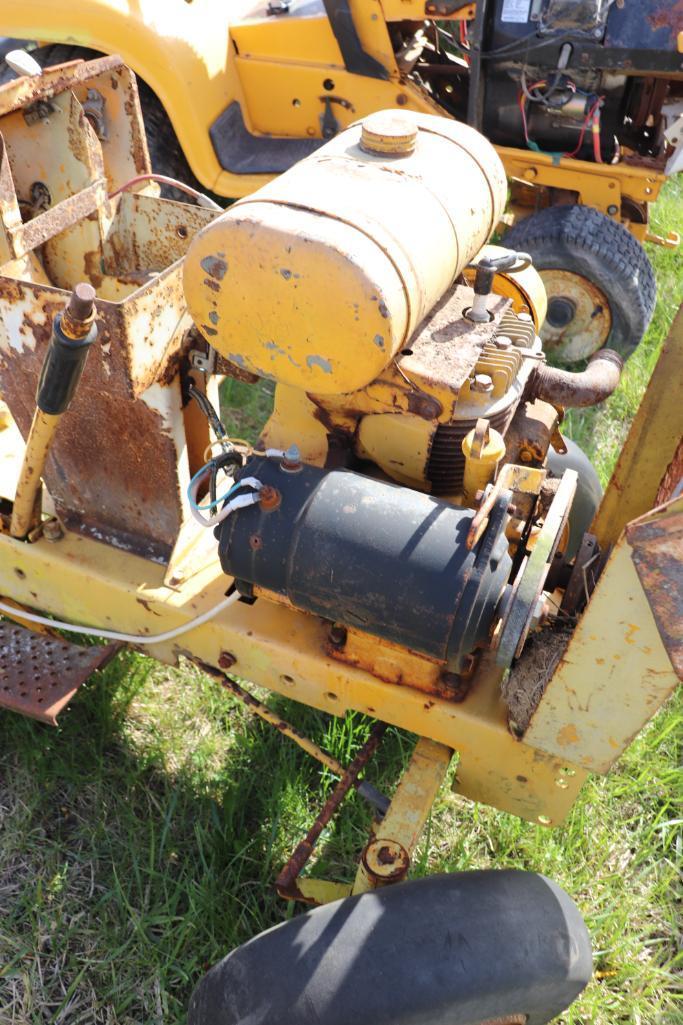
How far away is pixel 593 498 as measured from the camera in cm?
253

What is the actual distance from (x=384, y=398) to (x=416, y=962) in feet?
3.19

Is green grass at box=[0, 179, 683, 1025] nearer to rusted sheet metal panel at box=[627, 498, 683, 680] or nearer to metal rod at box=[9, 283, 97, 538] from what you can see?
metal rod at box=[9, 283, 97, 538]

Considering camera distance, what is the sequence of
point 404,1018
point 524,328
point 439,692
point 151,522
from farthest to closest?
point 151,522 < point 524,328 < point 439,692 < point 404,1018

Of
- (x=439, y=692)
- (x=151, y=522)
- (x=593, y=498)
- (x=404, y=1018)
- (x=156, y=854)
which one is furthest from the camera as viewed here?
(x=593, y=498)

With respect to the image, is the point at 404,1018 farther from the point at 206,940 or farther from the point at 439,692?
the point at 206,940

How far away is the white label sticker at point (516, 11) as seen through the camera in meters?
3.46

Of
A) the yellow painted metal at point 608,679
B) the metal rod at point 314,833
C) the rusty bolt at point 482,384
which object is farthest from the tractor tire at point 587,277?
the yellow painted metal at point 608,679

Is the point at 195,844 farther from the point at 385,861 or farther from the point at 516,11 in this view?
the point at 516,11

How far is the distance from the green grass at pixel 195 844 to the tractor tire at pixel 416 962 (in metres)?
0.52

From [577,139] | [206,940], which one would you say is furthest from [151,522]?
[577,139]

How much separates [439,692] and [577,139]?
9.52 feet

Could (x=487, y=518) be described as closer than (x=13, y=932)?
Yes

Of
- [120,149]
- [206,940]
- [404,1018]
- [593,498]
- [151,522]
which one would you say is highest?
[120,149]

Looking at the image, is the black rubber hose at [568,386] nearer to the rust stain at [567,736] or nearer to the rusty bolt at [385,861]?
the rust stain at [567,736]
